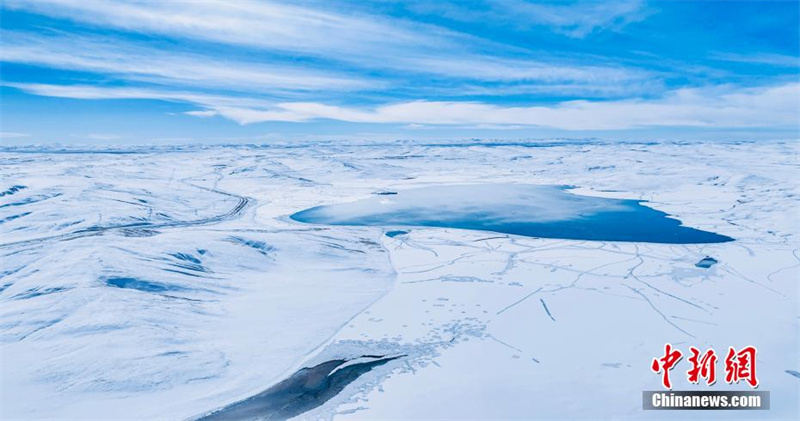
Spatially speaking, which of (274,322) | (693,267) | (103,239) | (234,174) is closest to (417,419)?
(274,322)

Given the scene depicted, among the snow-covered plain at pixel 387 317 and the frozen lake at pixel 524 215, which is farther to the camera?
the frozen lake at pixel 524 215

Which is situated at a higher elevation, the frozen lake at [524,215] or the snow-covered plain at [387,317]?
the frozen lake at [524,215]

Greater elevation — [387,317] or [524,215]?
[524,215]

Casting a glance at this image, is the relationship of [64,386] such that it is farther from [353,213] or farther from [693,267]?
[353,213]

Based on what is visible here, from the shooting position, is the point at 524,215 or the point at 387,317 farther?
the point at 524,215
